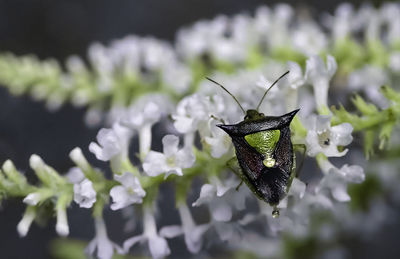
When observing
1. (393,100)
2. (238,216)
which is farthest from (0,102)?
(393,100)

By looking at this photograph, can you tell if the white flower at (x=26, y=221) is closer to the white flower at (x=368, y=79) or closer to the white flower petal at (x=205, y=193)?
the white flower petal at (x=205, y=193)

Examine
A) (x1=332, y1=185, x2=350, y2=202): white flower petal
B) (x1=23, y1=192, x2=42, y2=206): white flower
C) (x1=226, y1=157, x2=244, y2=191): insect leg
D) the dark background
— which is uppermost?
the dark background

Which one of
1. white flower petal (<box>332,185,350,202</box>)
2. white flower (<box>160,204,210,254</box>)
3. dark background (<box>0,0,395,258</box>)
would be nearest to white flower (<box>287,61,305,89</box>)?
white flower petal (<box>332,185,350,202</box>)

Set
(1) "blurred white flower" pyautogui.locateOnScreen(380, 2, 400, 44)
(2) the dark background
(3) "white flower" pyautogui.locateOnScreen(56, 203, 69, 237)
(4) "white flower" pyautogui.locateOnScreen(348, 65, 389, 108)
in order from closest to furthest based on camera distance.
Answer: (3) "white flower" pyautogui.locateOnScreen(56, 203, 69, 237), (4) "white flower" pyautogui.locateOnScreen(348, 65, 389, 108), (1) "blurred white flower" pyautogui.locateOnScreen(380, 2, 400, 44), (2) the dark background

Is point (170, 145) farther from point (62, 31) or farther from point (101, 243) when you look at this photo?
point (62, 31)

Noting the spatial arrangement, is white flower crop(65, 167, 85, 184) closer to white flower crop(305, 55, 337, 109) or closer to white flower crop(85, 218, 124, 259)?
white flower crop(85, 218, 124, 259)

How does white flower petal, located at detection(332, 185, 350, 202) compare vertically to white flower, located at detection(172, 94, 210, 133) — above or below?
below
